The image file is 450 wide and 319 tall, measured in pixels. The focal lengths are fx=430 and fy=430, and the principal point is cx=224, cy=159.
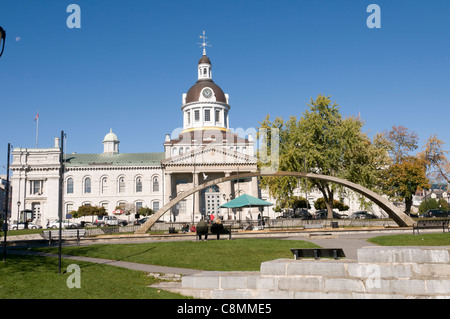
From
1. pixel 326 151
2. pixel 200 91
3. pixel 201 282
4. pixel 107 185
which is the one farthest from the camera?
pixel 200 91

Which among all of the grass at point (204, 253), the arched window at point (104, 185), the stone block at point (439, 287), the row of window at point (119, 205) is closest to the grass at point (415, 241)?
the grass at point (204, 253)

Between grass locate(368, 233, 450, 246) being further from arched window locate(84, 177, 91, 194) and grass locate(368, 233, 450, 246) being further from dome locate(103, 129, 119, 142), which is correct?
dome locate(103, 129, 119, 142)

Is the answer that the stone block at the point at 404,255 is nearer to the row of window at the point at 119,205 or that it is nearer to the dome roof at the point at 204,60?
the row of window at the point at 119,205

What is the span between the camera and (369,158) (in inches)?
1762

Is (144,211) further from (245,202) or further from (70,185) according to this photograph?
(245,202)

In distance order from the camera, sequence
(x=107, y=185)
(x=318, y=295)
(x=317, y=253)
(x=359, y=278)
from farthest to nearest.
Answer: (x=107, y=185), (x=317, y=253), (x=318, y=295), (x=359, y=278)

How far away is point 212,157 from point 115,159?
21.3 metres

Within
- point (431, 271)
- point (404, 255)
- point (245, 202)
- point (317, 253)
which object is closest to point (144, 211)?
point (245, 202)

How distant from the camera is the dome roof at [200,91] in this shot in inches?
3313

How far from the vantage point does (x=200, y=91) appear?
276 ft

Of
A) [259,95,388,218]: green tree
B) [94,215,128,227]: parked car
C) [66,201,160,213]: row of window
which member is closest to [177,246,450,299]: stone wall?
[259,95,388,218]: green tree

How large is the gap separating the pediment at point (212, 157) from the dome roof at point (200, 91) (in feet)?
55.3

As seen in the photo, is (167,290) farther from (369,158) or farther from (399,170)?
(399,170)
